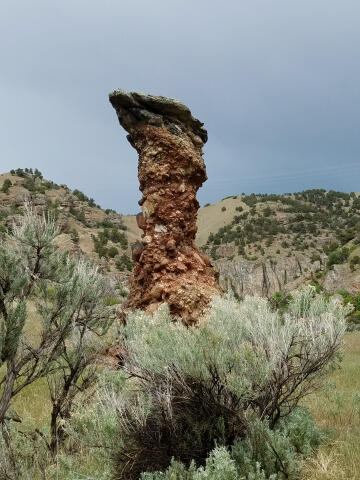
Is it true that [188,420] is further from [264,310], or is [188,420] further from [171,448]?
[264,310]

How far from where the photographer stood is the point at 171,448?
4109 millimetres

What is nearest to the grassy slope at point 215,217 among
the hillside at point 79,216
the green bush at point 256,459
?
the hillside at point 79,216

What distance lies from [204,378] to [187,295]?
3728mm

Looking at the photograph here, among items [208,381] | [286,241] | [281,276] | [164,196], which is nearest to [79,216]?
[281,276]

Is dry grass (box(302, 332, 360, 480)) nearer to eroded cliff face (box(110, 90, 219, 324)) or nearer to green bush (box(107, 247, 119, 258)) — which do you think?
eroded cliff face (box(110, 90, 219, 324))

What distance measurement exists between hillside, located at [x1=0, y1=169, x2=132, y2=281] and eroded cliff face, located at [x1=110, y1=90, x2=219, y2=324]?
29.1m

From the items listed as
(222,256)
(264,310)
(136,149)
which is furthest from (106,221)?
(264,310)

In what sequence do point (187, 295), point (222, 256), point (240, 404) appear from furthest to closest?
point (222, 256)
point (187, 295)
point (240, 404)

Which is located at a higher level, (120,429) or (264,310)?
(264,310)

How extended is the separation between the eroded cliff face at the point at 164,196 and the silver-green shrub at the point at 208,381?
11.4 feet

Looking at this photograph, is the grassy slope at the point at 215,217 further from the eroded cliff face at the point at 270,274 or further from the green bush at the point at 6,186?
the green bush at the point at 6,186

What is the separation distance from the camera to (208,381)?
428 cm

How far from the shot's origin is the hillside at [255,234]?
133 feet

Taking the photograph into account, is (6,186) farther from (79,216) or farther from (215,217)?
(215,217)
